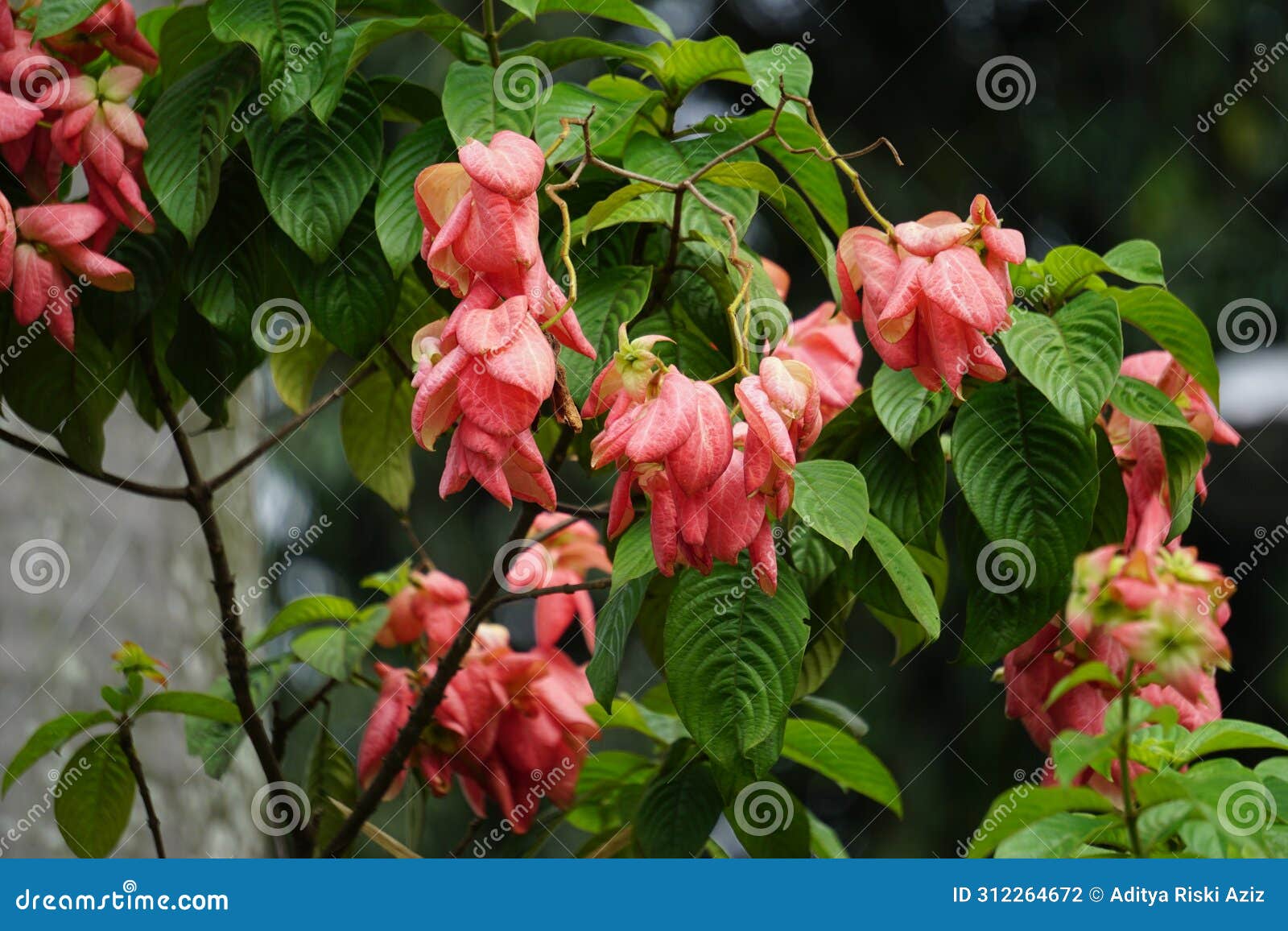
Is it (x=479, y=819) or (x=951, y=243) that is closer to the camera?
(x=951, y=243)

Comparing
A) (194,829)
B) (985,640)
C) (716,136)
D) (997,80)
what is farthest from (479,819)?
(997,80)

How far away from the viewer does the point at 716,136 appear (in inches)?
33.5

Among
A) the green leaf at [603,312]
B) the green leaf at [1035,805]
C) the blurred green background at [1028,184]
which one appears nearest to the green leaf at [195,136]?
the green leaf at [603,312]

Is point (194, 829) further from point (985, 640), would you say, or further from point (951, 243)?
point (951, 243)

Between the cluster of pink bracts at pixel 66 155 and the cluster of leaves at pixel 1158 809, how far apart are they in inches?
25.3

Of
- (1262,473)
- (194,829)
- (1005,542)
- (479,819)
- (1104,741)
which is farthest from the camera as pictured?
(1262,473)

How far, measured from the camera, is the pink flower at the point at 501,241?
645mm

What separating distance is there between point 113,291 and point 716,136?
0.42 m

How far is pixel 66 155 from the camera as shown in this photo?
0.84 meters

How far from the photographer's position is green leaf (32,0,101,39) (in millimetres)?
834

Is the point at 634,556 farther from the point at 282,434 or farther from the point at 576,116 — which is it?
the point at 282,434

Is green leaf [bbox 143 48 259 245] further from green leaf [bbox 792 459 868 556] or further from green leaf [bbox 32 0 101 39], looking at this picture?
green leaf [bbox 792 459 868 556]

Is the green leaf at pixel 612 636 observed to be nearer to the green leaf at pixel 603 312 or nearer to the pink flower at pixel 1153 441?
the green leaf at pixel 603 312

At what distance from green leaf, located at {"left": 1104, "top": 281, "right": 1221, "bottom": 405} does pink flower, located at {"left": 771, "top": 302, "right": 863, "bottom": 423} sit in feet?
0.73
